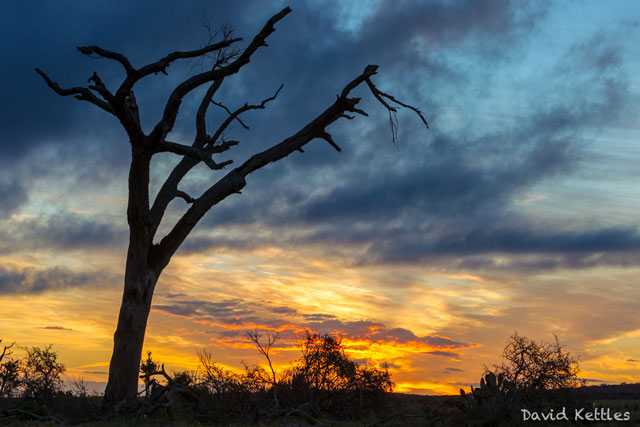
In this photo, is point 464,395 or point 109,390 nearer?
point 464,395

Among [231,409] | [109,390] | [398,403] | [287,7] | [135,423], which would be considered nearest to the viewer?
[135,423]

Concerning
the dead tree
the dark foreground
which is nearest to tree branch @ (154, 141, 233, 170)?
the dead tree

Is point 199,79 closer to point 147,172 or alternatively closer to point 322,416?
point 147,172

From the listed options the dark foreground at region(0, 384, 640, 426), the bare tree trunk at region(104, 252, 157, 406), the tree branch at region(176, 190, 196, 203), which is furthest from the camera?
the tree branch at region(176, 190, 196, 203)

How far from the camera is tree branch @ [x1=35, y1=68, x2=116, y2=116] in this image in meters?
15.6

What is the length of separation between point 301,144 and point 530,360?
872cm

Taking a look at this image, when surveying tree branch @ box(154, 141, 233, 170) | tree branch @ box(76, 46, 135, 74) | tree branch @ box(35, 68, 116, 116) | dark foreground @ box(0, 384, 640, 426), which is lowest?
dark foreground @ box(0, 384, 640, 426)

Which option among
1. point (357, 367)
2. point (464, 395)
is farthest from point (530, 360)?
point (357, 367)

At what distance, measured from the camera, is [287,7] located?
1672cm

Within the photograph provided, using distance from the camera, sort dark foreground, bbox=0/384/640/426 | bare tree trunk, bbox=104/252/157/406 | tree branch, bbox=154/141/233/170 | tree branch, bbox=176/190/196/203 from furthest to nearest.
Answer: tree branch, bbox=176/190/196/203 → tree branch, bbox=154/141/233/170 → bare tree trunk, bbox=104/252/157/406 → dark foreground, bbox=0/384/640/426

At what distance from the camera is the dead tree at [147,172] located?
50.3ft

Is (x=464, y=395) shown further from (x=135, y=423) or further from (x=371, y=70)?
(x=371, y=70)

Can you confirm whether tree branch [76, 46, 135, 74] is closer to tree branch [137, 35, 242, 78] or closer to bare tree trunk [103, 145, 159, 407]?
tree branch [137, 35, 242, 78]

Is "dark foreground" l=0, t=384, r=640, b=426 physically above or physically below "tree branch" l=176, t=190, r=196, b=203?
below
